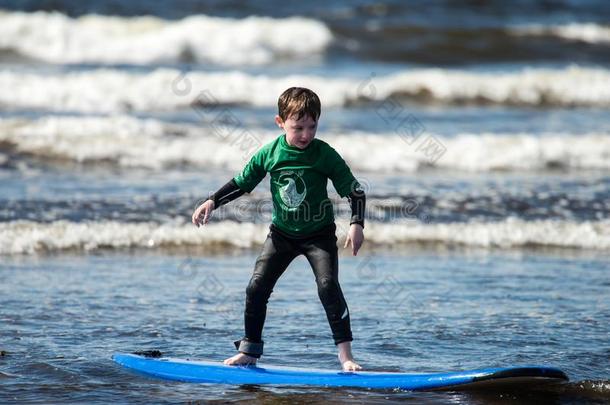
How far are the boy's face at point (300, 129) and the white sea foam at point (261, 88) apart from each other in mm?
12226

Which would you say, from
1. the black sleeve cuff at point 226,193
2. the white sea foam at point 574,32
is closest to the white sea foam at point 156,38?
the white sea foam at point 574,32

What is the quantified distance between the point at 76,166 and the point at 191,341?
7125 mm

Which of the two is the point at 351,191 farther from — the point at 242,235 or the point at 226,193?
the point at 242,235

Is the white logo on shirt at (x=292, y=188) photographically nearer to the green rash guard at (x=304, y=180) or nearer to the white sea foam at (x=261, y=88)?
the green rash guard at (x=304, y=180)

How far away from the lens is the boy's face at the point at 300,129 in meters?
5.09

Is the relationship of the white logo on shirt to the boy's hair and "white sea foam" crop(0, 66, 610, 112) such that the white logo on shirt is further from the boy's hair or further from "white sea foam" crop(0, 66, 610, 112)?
"white sea foam" crop(0, 66, 610, 112)

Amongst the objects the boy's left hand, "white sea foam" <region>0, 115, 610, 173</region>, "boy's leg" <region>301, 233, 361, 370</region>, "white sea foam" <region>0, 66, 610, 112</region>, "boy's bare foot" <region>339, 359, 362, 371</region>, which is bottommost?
"boy's bare foot" <region>339, 359, 362, 371</region>

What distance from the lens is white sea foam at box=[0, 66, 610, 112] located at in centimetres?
1750

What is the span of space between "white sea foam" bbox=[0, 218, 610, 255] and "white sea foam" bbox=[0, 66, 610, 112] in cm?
816

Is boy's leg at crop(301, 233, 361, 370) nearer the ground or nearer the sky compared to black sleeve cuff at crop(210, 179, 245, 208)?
nearer the ground

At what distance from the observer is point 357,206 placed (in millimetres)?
5125

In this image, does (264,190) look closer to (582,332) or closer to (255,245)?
(255,245)

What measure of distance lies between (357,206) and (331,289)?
1.51 ft

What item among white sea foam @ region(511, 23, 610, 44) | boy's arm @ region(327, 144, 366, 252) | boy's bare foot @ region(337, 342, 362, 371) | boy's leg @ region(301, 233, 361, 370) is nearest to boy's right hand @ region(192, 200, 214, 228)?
boy's leg @ region(301, 233, 361, 370)
